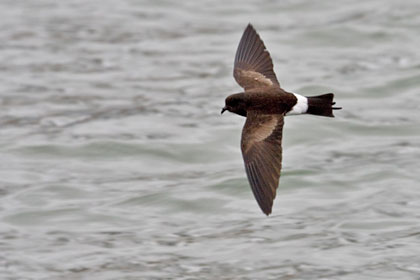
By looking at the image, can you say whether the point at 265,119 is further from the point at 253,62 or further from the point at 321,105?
the point at 253,62

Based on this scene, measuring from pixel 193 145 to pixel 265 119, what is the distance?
2796mm

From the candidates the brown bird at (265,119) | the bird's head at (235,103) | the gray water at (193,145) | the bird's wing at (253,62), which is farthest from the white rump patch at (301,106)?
the gray water at (193,145)

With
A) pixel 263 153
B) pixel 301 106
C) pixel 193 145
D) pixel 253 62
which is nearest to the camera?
pixel 263 153

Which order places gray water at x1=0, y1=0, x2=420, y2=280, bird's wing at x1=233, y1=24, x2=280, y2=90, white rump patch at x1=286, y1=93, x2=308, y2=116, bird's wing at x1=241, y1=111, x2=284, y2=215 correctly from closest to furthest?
bird's wing at x1=241, y1=111, x2=284, y2=215 → white rump patch at x1=286, y1=93, x2=308, y2=116 → bird's wing at x1=233, y1=24, x2=280, y2=90 → gray water at x1=0, y1=0, x2=420, y2=280

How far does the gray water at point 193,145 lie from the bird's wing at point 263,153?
2.57 ft

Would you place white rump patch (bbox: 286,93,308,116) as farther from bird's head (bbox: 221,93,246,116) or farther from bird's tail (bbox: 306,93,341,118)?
bird's head (bbox: 221,93,246,116)

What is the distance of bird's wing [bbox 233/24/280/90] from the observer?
21.2 ft

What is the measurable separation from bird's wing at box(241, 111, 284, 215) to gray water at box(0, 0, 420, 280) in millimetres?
783

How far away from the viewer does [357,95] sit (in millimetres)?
9711

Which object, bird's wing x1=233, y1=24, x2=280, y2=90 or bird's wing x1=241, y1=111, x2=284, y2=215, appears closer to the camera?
bird's wing x1=241, y1=111, x2=284, y2=215

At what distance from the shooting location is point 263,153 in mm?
5727

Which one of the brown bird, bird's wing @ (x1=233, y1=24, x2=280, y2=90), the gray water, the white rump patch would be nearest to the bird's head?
the brown bird

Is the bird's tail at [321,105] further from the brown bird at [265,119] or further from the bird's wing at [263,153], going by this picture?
the bird's wing at [263,153]

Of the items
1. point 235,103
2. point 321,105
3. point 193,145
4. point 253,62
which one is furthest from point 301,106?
point 193,145
